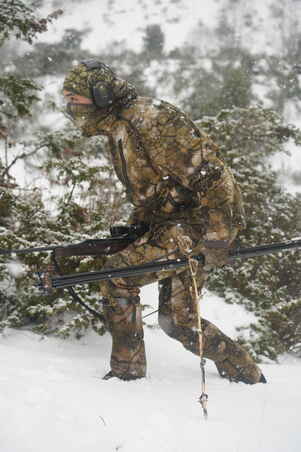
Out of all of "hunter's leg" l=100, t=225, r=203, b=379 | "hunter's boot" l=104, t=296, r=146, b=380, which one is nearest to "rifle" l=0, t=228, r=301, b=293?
"hunter's leg" l=100, t=225, r=203, b=379

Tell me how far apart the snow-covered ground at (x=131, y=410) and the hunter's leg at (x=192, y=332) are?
0.13m

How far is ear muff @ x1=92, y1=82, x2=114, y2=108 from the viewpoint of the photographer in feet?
9.44

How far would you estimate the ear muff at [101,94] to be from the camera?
2.88 m

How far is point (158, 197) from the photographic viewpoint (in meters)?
2.94

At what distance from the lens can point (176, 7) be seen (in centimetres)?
5000

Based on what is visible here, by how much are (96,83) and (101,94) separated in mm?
79

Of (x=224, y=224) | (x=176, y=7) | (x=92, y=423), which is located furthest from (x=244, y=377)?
(x=176, y=7)

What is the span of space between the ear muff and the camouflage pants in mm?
906

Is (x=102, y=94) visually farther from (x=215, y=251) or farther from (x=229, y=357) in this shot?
(x=229, y=357)

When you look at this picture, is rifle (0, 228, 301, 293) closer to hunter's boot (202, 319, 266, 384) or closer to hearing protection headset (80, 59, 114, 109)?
hunter's boot (202, 319, 266, 384)

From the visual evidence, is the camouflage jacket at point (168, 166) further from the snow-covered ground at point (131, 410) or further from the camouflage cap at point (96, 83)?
the snow-covered ground at point (131, 410)

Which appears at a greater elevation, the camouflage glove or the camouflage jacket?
the camouflage jacket

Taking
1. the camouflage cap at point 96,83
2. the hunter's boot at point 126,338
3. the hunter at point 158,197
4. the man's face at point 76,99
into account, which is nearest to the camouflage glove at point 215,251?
the hunter at point 158,197

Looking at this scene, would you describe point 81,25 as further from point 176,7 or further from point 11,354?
point 11,354
